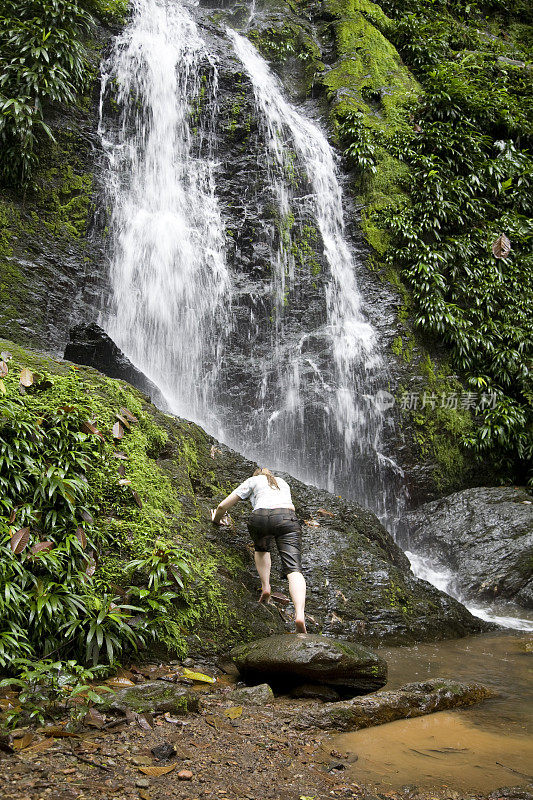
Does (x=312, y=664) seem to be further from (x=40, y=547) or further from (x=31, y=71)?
(x=31, y=71)

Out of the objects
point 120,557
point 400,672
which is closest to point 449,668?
point 400,672

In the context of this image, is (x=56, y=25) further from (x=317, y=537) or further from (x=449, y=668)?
(x=449, y=668)

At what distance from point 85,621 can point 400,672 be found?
2.56 metres

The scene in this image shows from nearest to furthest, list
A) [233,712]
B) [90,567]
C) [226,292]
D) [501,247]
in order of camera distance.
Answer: [233,712]
[90,567]
[226,292]
[501,247]

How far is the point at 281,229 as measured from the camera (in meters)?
11.4

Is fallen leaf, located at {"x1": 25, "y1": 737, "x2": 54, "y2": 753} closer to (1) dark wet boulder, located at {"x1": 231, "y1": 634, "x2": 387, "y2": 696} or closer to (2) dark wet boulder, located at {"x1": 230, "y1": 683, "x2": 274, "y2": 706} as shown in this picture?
(2) dark wet boulder, located at {"x1": 230, "y1": 683, "x2": 274, "y2": 706}

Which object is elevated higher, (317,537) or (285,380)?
(285,380)

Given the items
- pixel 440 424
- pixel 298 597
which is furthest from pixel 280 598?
pixel 440 424

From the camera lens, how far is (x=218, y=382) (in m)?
9.96

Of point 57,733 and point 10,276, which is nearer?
point 57,733

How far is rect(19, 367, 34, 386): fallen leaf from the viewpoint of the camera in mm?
4238

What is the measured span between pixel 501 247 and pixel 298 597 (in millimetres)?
10693

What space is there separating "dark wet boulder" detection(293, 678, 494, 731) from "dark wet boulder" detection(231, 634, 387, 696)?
0.79 feet

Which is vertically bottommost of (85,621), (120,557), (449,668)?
(449,668)
